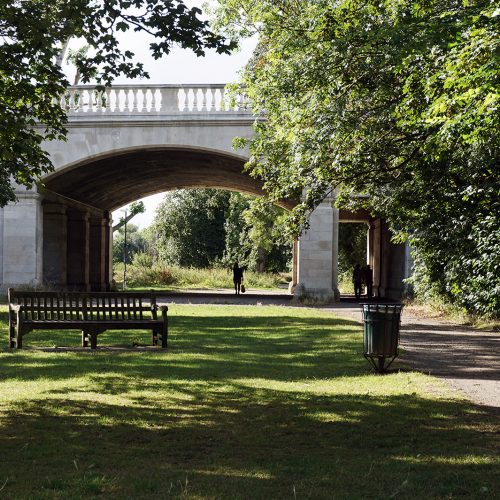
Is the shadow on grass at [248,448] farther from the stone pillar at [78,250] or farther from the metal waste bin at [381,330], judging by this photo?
the stone pillar at [78,250]

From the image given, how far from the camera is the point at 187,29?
8.62 m

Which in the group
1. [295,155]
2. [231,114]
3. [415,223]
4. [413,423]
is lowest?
[413,423]

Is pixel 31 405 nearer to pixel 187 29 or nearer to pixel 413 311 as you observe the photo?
pixel 187 29

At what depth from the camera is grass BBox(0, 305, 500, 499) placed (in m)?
5.10

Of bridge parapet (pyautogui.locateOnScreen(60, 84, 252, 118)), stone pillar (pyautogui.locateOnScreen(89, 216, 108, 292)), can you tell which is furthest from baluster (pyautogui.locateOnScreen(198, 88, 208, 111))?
stone pillar (pyautogui.locateOnScreen(89, 216, 108, 292))

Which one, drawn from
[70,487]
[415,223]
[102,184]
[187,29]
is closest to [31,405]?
[70,487]

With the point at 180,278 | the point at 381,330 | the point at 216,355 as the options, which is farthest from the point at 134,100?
the point at 180,278

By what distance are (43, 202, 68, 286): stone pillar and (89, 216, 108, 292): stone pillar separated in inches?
129

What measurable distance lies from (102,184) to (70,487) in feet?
89.3

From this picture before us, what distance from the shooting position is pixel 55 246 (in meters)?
32.3

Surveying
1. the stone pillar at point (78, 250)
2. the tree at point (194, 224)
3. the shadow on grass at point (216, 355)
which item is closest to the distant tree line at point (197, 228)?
the tree at point (194, 224)

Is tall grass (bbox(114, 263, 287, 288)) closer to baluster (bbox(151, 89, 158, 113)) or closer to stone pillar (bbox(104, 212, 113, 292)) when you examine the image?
stone pillar (bbox(104, 212, 113, 292))

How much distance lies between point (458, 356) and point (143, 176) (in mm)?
21356

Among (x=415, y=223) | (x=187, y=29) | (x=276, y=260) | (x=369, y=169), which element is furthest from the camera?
(x=276, y=260)
